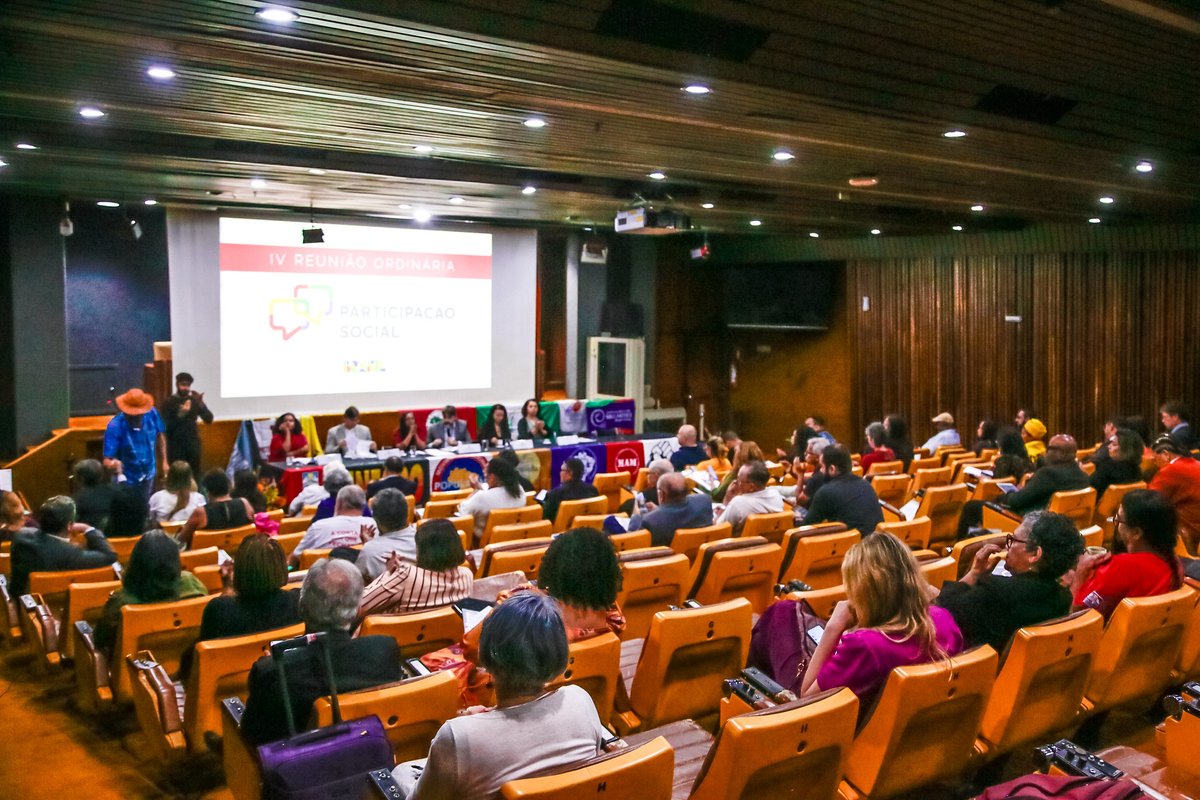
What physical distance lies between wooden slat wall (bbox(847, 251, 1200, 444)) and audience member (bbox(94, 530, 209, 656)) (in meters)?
11.5

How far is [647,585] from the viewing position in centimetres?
437

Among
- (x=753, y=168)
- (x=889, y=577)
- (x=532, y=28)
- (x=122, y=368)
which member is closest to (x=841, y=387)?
(x=753, y=168)

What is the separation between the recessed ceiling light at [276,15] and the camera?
3950mm

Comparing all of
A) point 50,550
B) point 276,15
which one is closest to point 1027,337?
point 276,15

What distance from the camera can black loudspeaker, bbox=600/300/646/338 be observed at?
16375 mm

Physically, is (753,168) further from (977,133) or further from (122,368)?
→ (122,368)

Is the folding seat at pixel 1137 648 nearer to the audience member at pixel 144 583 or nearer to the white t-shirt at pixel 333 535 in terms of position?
the audience member at pixel 144 583

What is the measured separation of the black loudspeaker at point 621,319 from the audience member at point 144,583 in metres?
12.6

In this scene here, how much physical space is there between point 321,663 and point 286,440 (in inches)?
342

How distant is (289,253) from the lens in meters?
12.3

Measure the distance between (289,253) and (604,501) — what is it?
7313mm

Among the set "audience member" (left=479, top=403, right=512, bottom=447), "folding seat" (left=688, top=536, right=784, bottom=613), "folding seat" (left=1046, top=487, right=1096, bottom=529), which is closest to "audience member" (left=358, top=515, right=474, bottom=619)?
"folding seat" (left=688, top=536, right=784, bottom=613)

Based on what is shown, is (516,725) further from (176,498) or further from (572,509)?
(176,498)

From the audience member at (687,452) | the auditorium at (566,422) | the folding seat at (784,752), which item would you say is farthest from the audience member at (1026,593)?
the audience member at (687,452)
